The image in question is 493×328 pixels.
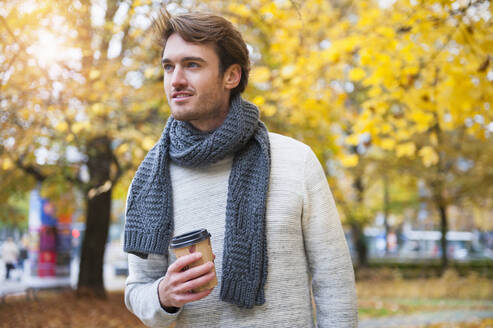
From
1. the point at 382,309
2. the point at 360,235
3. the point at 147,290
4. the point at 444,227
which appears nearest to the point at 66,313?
the point at 382,309

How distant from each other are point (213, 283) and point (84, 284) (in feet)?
36.1

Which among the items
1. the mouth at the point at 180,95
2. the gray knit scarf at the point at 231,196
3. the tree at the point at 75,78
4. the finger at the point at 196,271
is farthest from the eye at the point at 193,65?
the tree at the point at 75,78

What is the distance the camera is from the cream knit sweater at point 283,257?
183 centimetres

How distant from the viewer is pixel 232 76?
2.06m

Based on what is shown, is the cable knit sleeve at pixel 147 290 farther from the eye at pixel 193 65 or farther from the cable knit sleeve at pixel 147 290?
the eye at pixel 193 65

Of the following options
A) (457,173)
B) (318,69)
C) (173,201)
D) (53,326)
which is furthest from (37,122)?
(457,173)

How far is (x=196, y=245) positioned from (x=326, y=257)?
551 millimetres

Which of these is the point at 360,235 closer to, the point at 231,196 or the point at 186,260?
the point at 231,196

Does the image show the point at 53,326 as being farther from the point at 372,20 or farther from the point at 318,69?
the point at 372,20

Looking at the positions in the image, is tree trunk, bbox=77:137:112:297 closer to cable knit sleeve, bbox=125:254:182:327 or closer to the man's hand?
cable knit sleeve, bbox=125:254:182:327

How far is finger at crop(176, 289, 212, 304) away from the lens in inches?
64.6

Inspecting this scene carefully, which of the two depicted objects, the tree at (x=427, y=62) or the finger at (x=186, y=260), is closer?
the finger at (x=186, y=260)

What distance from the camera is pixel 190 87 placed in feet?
6.33

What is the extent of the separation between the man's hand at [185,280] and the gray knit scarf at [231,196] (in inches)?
7.4
